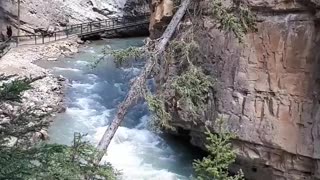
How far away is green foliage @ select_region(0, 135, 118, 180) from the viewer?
4363 mm

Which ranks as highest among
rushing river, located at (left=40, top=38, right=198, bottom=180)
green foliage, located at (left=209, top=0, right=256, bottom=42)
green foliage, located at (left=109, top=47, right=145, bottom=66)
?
green foliage, located at (left=209, top=0, right=256, bottom=42)

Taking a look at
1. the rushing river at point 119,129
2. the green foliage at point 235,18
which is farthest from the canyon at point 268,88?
the rushing river at point 119,129

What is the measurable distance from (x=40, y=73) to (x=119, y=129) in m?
6.86

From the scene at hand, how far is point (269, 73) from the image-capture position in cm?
891

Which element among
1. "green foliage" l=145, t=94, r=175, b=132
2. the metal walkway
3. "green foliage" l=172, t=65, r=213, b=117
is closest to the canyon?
"green foliage" l=172, t=65, r=213, b=117

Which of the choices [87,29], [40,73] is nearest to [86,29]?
[87,29]

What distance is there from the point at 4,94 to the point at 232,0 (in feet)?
20.4

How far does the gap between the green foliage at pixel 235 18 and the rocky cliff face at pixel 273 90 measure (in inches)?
8.6

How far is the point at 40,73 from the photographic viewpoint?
1808 centimetres

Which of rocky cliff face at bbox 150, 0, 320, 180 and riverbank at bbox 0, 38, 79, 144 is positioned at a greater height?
rocky cliff face at bbox 150, 0, 320, 180

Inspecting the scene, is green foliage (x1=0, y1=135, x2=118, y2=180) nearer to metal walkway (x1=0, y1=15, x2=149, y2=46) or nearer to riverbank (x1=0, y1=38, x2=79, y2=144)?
riverbank (x1=0, y1=38, x2=79, y2=144)

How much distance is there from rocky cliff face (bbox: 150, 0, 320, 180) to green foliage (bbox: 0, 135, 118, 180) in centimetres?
370

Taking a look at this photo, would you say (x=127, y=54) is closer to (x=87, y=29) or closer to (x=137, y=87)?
(x=137, y=87)

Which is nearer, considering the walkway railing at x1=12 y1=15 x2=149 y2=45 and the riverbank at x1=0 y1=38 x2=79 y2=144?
the riverbank at x1=0 y1=38 x2=79 y2=144
